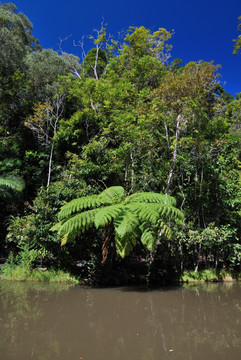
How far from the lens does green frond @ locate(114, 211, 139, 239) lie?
459cm

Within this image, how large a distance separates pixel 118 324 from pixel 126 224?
1.69 meters

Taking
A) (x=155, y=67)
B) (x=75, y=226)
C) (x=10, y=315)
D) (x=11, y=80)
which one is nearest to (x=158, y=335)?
(x=10, y=315)

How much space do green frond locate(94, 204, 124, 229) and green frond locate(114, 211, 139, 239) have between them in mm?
124

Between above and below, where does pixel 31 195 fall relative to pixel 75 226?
above

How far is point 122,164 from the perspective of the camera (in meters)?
8.04

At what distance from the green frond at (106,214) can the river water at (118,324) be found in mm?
1394

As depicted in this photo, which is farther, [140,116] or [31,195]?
[31,195]

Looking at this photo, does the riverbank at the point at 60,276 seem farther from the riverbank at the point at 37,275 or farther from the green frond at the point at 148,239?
the green frond at the point at 148,239

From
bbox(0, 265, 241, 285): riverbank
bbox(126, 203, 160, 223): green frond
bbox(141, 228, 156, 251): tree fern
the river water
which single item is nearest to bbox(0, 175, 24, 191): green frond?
bbox(0, 265, 241, 285): riverbank

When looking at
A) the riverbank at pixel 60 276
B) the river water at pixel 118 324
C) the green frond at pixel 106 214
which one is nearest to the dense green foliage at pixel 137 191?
the green frond at pixel 106 214

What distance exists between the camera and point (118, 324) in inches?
135

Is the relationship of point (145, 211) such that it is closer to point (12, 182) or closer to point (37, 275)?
point (37, 275)

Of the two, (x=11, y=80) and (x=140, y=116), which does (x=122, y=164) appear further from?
(x=11, y=80)

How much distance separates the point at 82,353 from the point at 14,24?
17105 mm
